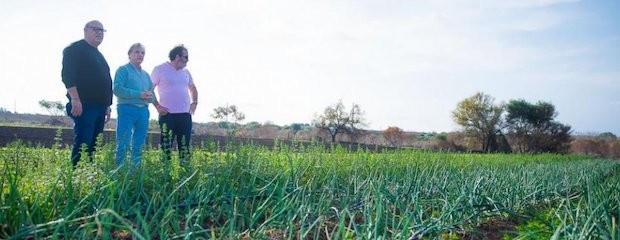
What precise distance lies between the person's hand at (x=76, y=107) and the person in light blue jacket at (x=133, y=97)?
41 cm

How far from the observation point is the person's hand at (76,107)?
364 centimetres

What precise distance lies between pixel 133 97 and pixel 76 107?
54 cm

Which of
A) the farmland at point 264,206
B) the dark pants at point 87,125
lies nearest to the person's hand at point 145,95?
the dark pants at point 87,125

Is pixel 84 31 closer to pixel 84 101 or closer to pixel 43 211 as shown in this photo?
pixel 84 101

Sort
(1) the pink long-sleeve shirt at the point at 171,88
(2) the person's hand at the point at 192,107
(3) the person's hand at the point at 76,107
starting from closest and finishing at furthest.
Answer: (3) the person's hand at the point at 76,107
(1) the pink long-sleeve shirt at the point at 171,88
(2) the person's hand at the point at 192,107

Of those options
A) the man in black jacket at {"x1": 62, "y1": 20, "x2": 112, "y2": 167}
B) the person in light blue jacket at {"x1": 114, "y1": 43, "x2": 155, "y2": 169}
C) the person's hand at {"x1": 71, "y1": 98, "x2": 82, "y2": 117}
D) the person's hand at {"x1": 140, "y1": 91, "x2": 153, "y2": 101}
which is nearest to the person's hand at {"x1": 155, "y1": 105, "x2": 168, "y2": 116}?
the person in light blue jacket at {"x1": 114, "y1": 43, "x2": 155, "y2": 169}

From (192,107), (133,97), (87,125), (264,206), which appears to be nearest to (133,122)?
(133,97)

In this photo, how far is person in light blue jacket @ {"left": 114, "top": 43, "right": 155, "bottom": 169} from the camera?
4.09m

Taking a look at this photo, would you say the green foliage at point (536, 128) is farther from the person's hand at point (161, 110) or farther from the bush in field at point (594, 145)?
the person's hand at point (161, 110)

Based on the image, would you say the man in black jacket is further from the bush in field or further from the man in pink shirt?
the bush in field

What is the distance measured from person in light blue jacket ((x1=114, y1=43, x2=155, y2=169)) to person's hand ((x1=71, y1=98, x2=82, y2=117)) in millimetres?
405

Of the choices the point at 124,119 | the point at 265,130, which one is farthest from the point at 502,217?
the point at 265,130

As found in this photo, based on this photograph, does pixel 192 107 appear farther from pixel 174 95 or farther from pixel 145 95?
pixel 145 95

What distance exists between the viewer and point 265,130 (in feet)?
98.3
